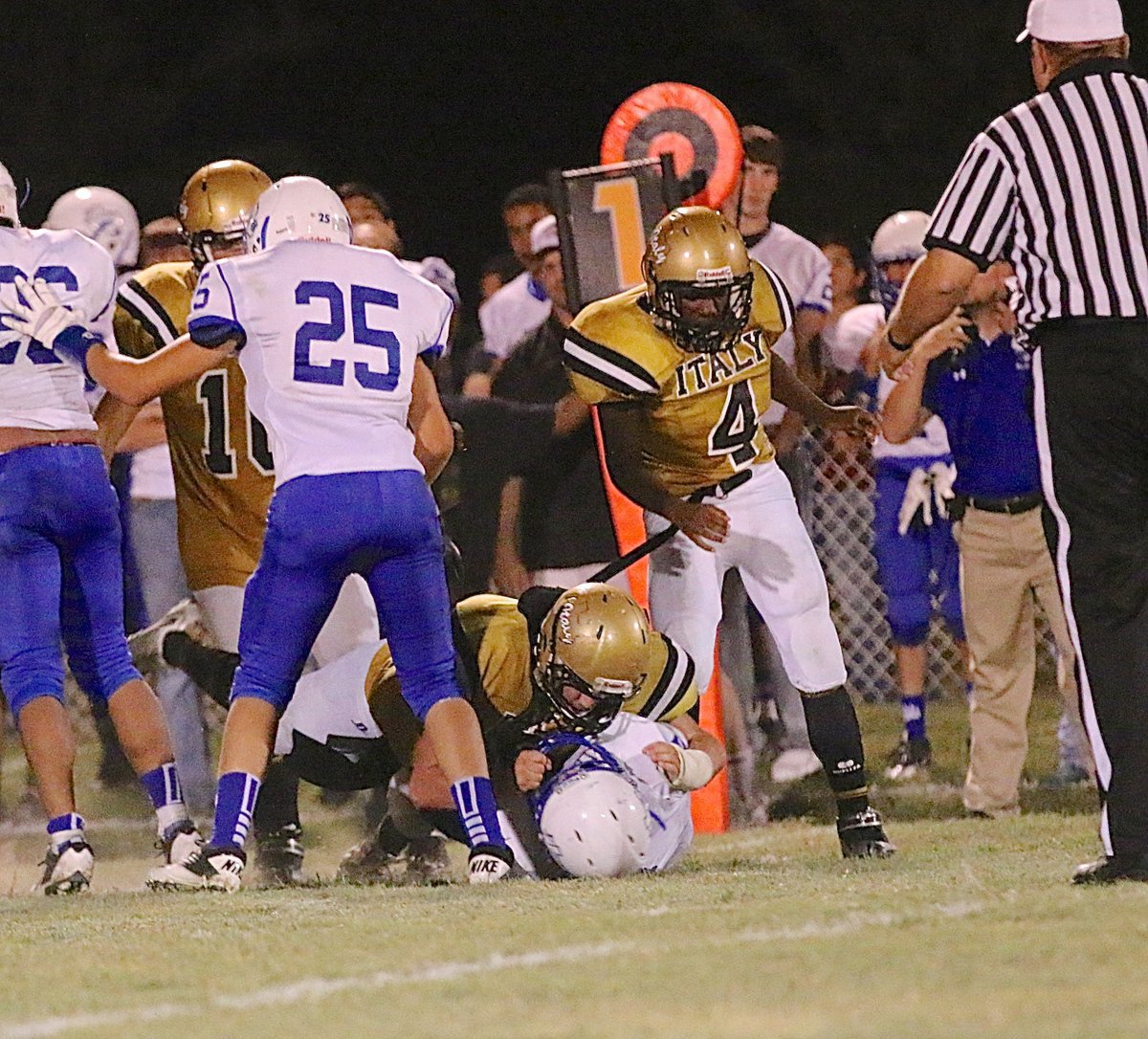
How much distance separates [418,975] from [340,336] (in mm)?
1966

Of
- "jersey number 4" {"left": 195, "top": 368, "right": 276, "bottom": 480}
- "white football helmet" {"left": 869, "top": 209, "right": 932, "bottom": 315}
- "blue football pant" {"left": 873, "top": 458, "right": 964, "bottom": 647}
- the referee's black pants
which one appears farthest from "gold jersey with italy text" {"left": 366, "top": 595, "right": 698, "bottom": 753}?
"white football helmet" {"left": 869, "top": 209, "right": 932, "bottom": 315}

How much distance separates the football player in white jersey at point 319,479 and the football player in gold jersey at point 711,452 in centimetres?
66

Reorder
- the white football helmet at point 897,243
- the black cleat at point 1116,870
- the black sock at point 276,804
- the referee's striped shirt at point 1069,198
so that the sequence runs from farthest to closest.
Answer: the white football helmet at point 897,243 < the black sock at point 276,804 < the referee's striped shirt at point 1069,198 < the black cleat at point 1116,870

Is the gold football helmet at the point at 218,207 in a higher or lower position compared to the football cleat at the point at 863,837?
higher

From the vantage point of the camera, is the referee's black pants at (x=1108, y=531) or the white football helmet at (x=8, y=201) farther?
the white football helmet at (x=8, y=201)

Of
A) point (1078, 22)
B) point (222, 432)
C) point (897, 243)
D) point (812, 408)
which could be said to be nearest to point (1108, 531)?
point (1078, 22)

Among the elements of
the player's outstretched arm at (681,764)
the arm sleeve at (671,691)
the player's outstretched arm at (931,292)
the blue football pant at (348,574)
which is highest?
the player's outstretched arm at (931,292)

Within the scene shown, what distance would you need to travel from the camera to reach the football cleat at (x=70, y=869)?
5.86 m

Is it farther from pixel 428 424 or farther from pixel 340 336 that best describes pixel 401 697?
pixel 340 336

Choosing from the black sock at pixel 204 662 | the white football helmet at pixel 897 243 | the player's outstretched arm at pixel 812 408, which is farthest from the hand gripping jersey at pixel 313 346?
the white football helmet at pixel 897 243

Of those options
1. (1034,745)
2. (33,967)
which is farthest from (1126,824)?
(1034,745)

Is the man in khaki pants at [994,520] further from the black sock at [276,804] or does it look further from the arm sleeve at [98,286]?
the arm sleeve at [98,286]

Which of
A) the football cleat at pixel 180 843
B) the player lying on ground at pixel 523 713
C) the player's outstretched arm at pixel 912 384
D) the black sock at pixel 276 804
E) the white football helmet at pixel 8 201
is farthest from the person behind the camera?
the player's outstretched arm at pixel 912 384

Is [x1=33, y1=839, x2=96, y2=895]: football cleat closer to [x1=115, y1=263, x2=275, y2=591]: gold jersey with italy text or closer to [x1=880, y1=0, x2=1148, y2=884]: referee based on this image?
[x1=115, y1=263, x2=275, y2=591]: gold jersey with italy text
